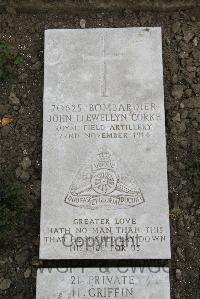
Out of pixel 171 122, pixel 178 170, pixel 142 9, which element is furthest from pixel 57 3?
pixel 178 170

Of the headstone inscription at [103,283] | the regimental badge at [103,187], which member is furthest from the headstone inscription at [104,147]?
the headstone inscription at [103,283]

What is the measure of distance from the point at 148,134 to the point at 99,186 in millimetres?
659

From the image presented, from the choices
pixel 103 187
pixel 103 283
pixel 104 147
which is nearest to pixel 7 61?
pixel 104 147

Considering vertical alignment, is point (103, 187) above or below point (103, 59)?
below

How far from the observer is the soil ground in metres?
4.39

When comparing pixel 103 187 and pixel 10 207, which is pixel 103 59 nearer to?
pixel 103 187

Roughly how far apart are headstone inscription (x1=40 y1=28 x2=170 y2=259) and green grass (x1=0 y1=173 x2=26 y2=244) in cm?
21

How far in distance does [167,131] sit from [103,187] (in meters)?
0.86

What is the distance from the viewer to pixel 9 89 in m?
4.93

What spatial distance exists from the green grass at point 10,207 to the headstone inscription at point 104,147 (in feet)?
0.70

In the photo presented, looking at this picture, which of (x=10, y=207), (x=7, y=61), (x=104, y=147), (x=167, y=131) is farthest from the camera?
(x=7, y=61)

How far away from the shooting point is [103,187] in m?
4.44

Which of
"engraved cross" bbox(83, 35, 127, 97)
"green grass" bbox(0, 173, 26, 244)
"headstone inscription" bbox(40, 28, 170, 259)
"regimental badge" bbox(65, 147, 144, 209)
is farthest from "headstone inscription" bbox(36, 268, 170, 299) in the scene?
"engraved cross" bbox(83, 35, 127, 97)

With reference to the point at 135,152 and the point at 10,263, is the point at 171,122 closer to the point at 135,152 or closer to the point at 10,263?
the point at 135,152
